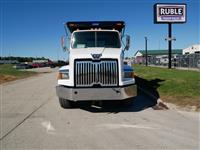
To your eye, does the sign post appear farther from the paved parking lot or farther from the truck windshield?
the paved parking lot

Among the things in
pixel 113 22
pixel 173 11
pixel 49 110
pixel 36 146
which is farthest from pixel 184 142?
pixel 173 11

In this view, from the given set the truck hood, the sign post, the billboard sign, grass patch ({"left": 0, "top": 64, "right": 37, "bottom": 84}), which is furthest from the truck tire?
the billboard sign

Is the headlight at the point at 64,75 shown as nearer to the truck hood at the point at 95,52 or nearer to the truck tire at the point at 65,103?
the truck hood at the point at 95,52

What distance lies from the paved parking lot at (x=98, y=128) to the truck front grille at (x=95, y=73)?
0.96 m

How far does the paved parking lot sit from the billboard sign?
106 feet

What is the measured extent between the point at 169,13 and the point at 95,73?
114ft

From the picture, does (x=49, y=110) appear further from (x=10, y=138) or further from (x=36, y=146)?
(x=36, y=146)

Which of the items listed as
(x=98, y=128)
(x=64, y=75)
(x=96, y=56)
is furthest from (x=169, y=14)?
(x=98, y=128)

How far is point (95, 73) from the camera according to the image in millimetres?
9367

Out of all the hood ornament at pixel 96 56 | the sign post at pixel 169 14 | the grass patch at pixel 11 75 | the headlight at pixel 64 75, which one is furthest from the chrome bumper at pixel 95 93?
the sign post at pixel 169 14

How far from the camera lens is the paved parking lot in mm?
6285

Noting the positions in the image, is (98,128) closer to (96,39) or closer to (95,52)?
(95,52)

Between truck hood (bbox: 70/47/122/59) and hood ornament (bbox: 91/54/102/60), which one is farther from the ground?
truck hood (bbox: 70/47/122/59)

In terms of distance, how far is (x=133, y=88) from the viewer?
9.88 m
